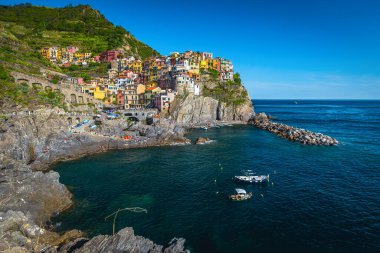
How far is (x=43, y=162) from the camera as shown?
54.3 metres

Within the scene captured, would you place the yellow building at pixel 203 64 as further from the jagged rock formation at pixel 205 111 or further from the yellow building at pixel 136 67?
the yellow building at pixel 136 67

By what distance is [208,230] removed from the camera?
29406 mm

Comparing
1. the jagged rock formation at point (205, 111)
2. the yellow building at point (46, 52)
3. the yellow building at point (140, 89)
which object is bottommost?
the jagged rock formation at point (205, 111)

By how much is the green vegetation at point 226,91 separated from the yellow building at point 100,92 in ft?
154

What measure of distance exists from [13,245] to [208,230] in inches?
797

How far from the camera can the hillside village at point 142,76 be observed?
104625 mm

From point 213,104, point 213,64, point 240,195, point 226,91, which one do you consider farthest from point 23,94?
point 213,64

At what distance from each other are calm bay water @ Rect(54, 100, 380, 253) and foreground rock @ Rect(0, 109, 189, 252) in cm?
348

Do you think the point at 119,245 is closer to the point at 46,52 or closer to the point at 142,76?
the point at 142,76

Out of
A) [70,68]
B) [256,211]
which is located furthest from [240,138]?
[70,68]

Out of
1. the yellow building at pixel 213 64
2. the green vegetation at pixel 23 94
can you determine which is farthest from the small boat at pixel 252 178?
the yellow building at pixel 213 64

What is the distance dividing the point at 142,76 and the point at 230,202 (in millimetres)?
107059

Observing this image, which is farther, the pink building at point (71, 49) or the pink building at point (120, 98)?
the pink building at point (71, 49)

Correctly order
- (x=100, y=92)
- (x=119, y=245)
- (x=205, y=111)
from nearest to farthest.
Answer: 1. (x=119, y=245)
2. (x=100, y=92)
3. (x=205, y=111)
